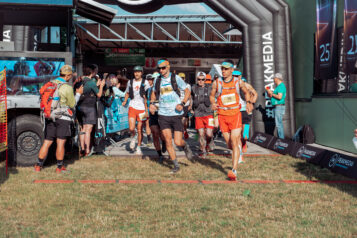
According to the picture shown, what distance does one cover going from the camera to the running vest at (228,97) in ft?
24.1

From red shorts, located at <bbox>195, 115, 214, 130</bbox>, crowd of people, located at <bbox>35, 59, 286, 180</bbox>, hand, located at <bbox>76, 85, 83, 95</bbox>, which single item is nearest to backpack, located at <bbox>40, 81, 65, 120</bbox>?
crowd of people, located at <bbox>35, 59, 286, 180</bbox>

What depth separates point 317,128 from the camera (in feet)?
37.5

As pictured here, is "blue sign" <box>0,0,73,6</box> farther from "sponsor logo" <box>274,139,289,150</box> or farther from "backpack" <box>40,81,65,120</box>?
"sponsor logo" <box>274,139,289,150</box>

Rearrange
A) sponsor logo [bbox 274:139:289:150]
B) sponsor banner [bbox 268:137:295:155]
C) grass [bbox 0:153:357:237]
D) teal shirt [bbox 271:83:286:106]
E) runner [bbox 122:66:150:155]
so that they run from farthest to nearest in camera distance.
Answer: teal shirt [bbox 271:83:286:106]
sponsor logo [bbox 274:139:289:150]
sponsor banner [bbox 268:137:295:155]
runner [bbox 122:66:150:155]
grass [bbox 0:153:357:237]

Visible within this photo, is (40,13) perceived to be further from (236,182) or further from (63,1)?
(236,182)

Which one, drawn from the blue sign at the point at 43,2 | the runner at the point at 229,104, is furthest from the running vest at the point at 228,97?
the blue sign at the point at 43,2

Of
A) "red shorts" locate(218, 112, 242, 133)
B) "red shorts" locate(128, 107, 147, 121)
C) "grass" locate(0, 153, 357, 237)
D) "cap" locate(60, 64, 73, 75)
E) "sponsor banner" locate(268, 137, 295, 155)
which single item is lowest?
"grass" locate(0, 153, 357, 237)

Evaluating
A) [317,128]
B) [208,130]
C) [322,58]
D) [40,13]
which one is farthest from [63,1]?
[317,128]

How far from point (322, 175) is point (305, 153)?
5.68 feet

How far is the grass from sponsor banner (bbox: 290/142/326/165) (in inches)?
39.0

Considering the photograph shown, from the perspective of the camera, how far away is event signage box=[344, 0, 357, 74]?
333 inches

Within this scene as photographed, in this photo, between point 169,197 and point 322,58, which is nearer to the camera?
point 169,197

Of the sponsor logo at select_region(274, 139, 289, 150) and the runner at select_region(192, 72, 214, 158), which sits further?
the sponsor logo at select_region(274, 139, 289, 150)

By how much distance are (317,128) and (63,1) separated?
7374mm
